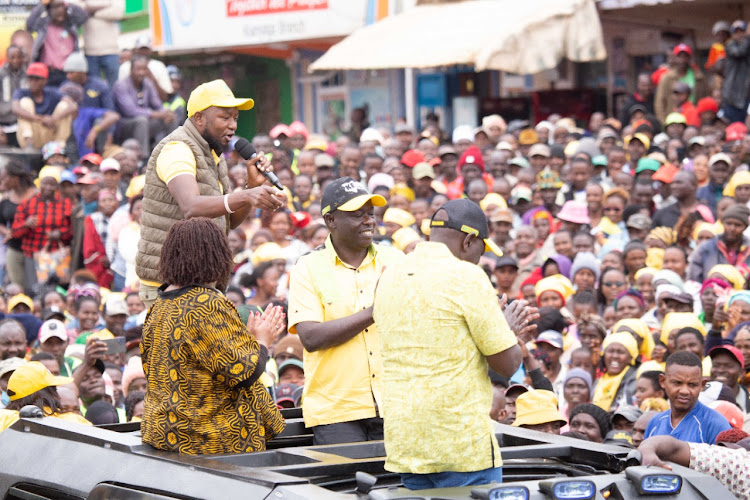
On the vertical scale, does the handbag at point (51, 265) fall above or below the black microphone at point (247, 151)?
below

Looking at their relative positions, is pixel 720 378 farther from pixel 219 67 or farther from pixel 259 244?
pixel 219 67

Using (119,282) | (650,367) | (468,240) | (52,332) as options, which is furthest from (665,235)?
(468,240)

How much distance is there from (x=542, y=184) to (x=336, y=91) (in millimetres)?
9863

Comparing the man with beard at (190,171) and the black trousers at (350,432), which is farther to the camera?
the man with beard at (190,171)

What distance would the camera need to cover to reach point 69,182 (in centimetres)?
1606

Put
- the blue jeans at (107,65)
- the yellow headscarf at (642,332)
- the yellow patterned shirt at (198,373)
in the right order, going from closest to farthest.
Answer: the yellow patterned shirt at (198,373), the yellow headscarf at (642,332), the blue jeans at (107,65)

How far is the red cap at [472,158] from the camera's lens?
15156 mm

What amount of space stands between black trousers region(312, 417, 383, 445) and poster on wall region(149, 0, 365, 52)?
15702mm

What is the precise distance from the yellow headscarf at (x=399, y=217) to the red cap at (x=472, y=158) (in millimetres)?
1897

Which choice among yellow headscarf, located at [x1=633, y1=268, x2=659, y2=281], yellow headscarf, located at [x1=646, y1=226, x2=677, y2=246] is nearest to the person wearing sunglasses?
yellow headscarf, located at [x1=633, y1=268, x2=659, y2=281]

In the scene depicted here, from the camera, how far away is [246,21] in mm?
22359

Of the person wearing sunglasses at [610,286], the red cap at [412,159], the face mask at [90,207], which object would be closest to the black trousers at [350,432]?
the person wearing sunglasses at [610,286]

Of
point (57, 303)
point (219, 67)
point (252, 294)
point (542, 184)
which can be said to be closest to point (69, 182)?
point (57, 303)

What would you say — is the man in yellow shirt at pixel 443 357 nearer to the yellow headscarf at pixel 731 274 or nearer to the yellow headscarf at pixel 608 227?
the yellow headscarf at pixel 731 274
